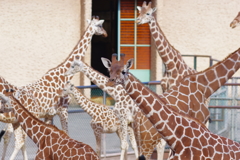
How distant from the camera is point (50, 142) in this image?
608 cm

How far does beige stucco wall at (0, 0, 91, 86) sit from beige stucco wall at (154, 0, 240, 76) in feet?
8.84

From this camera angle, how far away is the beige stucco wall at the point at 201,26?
653 inches

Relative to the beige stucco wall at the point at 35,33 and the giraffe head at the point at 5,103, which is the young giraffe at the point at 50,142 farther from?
the beige stucco wall at the point at 35,33

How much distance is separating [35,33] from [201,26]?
506 cm

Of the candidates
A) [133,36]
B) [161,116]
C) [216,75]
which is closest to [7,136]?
[216,75]

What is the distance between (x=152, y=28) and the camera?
7945mm

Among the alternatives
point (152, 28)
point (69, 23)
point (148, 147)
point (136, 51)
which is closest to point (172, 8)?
point (136, 51)

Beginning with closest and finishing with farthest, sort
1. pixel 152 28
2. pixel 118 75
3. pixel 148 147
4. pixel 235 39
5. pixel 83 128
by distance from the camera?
pixel 118 75 → pixel 148 147 → pixel 152 28 → pixel 83 128 → pixel 235 39

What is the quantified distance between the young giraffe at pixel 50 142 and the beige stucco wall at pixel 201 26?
1053cm

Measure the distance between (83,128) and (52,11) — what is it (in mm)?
6986

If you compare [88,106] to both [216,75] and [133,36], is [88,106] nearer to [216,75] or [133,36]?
[216,75]

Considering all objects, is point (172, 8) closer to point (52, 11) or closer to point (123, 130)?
point (52, 11)

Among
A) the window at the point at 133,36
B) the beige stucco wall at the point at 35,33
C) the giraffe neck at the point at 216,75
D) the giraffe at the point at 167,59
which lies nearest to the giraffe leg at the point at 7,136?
the giraffe at the point at 167,59

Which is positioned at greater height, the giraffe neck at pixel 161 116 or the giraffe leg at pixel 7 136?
the giraffe neck at pixel 161 116
